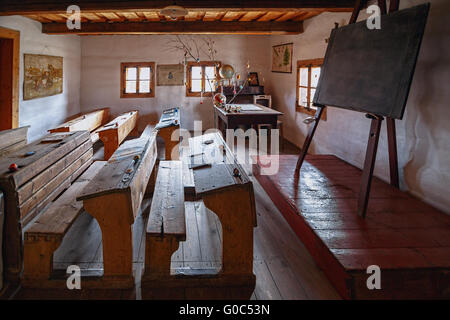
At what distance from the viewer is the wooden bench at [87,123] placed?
6.31m

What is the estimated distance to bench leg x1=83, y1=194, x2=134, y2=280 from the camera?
2.57 m

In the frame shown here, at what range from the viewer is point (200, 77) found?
993cm

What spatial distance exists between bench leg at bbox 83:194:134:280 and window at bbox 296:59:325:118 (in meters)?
5.17

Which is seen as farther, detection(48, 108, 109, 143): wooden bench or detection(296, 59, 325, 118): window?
detection(296, 59, 325, 118): window

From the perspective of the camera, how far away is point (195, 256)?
123 inches

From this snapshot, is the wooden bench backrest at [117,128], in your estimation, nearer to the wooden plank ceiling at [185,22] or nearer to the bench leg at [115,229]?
the wooden plank ceiling at [185,22]

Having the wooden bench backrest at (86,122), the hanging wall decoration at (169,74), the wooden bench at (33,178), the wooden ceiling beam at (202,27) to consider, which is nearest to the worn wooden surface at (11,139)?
the wooden bench at (33,178)

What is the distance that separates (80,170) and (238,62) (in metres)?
6.35

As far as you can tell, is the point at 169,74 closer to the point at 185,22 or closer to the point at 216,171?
the point at 185,22

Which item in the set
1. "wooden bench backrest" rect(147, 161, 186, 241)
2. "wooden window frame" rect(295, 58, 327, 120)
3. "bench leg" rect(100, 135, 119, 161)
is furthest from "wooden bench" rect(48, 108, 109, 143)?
"wooden window frame" rect(295, 58, 327, 120)

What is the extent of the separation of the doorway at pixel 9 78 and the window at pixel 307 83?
5.30 m

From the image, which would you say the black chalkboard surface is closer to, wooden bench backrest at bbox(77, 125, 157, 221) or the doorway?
wooden bench backrest at bbox(77, 125, 157, 221)
